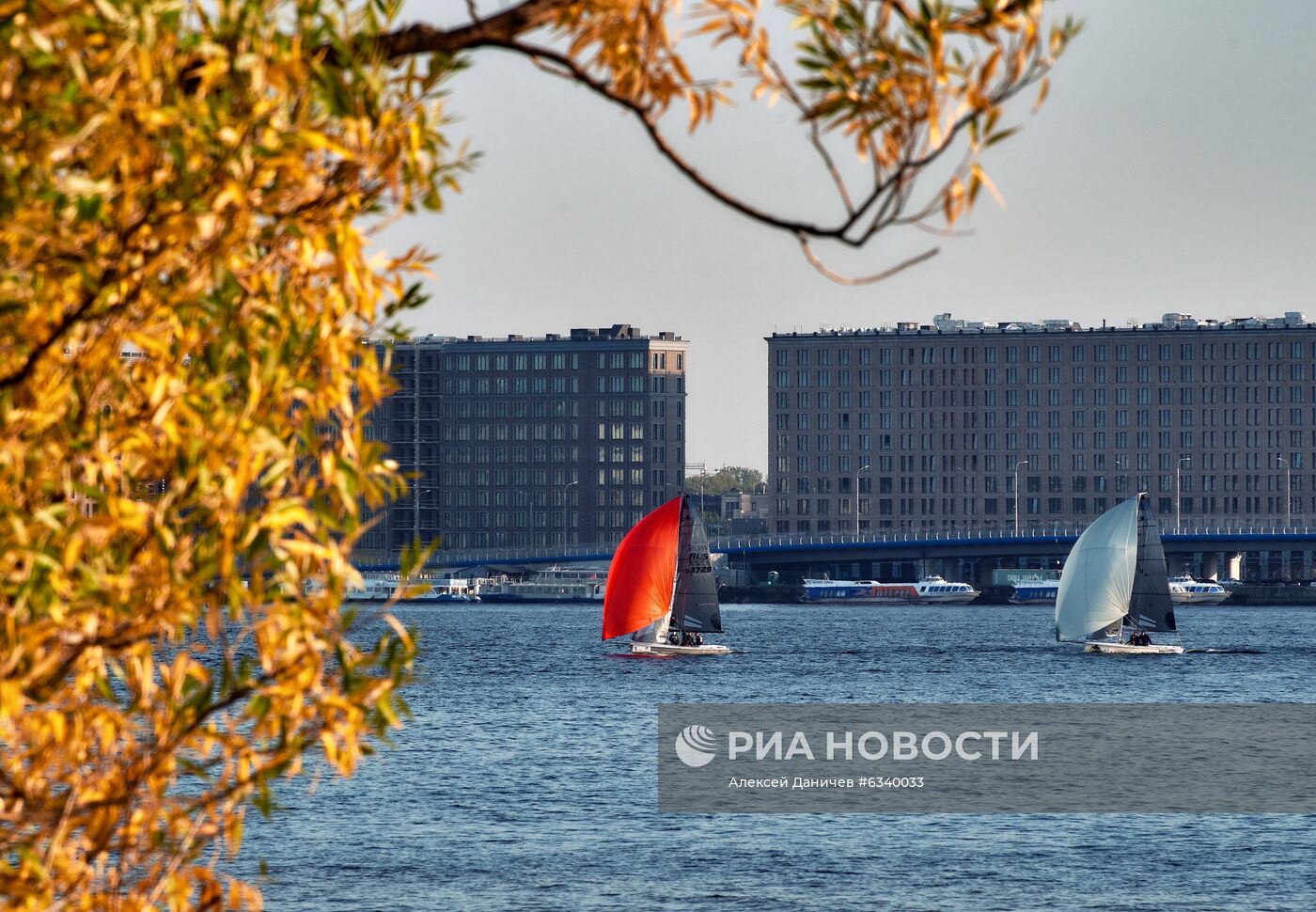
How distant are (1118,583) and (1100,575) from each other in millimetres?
1280

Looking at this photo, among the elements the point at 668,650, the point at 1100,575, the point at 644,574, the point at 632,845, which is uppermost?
the point at 644,574

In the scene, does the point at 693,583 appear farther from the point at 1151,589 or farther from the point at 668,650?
the point at 1151,589

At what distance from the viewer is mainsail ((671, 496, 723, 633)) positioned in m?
94.1

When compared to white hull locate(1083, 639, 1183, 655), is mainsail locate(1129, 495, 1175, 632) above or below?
above

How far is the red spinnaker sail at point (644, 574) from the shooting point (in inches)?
3691

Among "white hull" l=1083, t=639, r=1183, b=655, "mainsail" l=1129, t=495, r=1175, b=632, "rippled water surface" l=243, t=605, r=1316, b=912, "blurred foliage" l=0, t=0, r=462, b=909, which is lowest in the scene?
"rippled water surface" l=243, t=605, r=1316, b=912

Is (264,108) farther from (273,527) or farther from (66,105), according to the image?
(273,527)

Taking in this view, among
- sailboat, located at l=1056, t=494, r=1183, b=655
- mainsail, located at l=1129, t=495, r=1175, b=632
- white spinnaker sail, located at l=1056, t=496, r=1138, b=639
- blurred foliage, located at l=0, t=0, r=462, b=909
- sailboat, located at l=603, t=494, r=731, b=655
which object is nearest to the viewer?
blurred foliage, located at l=0, t=0, r=462, b=909

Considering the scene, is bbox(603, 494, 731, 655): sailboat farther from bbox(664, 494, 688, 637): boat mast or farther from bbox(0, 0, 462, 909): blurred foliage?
bbox(0, 0, 462, 909): blurred foliage

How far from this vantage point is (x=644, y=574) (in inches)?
3730

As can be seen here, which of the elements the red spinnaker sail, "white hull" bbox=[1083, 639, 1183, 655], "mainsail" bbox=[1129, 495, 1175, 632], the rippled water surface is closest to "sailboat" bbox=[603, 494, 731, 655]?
the red spinnaker sail

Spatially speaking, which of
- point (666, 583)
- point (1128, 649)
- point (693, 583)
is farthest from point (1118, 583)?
point (666, 583)

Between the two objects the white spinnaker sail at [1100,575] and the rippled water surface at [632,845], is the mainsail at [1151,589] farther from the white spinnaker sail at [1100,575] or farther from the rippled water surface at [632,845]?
the rippled water surface at [632,845]

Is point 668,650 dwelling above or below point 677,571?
below
